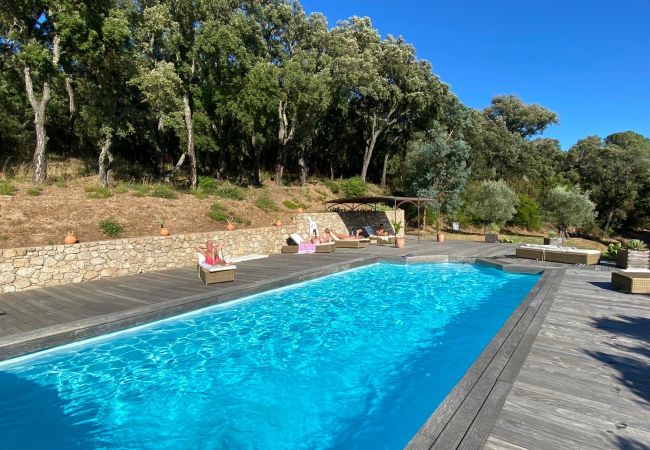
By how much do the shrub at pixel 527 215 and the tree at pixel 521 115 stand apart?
1868cm

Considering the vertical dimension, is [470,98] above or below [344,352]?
above

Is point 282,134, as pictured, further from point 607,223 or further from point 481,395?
point 607,223

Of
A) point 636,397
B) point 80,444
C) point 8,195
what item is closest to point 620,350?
point 636,397

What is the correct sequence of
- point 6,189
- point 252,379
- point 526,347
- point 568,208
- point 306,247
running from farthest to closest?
1. point 568,208
2. point 306,247
3. point 6,189
4. point 252,379
5. point 526,347

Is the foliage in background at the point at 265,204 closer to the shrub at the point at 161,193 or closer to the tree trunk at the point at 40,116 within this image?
the shrub at the point at 161,193

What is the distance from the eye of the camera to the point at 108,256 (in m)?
8.66

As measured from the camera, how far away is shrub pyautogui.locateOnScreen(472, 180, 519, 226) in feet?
72.1

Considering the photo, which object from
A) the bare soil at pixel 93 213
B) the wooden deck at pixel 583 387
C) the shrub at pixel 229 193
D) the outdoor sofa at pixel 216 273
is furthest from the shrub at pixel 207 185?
the wooden deck at pixel 583 387

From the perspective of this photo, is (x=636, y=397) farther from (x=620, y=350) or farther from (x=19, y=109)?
(x=19, y=109)

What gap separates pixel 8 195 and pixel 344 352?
11.7m

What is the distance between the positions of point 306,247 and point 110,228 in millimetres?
6736

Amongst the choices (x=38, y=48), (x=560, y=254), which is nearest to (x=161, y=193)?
(x=38, y=48)

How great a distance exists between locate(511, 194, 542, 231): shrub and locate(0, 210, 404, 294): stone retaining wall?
2223 centimetres

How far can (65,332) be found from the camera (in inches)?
199
